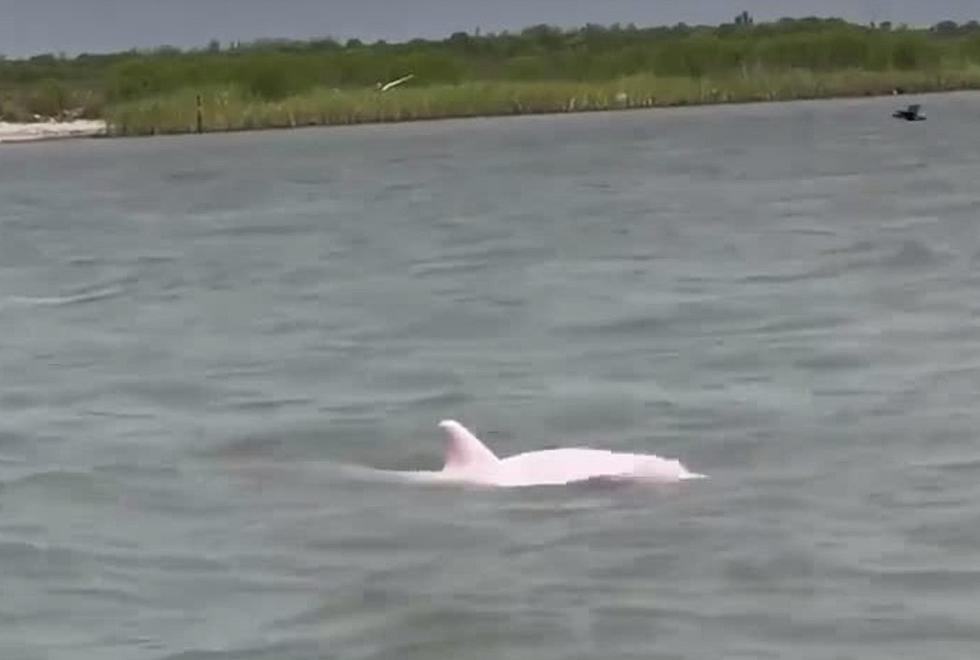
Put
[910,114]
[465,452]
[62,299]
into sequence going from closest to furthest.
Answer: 1. [465,452]
2. [62,299]
3. [910,114]

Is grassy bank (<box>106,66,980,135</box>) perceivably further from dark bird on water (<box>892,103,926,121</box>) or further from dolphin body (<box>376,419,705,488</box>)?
dolphin body (<box>376,419,705,488</box>)

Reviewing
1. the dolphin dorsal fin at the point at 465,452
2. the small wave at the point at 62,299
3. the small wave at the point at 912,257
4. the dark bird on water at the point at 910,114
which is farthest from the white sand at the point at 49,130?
the dolphin dorsal fin at the point at 465,452

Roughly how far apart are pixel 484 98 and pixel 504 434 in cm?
7270

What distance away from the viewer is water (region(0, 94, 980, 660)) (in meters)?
11.6

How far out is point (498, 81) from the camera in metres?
98.6

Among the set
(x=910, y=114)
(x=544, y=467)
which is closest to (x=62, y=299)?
(x=544, y=467)

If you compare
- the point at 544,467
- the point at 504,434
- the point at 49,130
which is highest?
the point at 544,467

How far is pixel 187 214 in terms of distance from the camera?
157ft

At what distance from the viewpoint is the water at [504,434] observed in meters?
11.6

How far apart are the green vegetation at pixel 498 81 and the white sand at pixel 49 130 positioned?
89 cm

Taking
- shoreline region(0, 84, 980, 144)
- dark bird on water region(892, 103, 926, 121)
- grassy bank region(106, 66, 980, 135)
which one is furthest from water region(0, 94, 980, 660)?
shoreline region(0, 84, 980, 144)

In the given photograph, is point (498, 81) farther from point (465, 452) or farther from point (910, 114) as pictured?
point (465, 452)

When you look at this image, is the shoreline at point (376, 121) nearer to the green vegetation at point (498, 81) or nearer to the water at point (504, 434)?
the green vegetation at point (498, 81)

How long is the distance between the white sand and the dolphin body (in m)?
79.1
